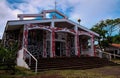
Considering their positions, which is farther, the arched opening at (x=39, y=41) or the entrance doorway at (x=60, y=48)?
the entrance doorway at (x=60, y=48)

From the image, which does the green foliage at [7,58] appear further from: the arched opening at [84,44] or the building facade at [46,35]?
the arched opening at [84,44]

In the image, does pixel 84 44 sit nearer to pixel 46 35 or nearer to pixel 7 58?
pixel 46 35

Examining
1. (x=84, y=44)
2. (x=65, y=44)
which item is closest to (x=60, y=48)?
(x=65, y=44)

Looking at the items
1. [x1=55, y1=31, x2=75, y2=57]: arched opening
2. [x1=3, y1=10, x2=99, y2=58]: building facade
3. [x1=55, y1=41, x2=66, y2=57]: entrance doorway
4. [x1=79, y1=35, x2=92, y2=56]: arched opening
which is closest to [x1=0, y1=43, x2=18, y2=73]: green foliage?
[x1=3, y1=10, x2=99, y2=58]: building facade

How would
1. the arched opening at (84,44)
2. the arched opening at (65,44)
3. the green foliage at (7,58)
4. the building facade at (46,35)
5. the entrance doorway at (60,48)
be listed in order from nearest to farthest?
the green foliage at (7,58)
the building facade at (46,35)
the arched opening at (65,44)
the entrance doorway at (60,48)
the arched opening at (84,44)

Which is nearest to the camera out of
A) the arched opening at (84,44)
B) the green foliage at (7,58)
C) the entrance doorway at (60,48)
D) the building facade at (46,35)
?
the green foliage at (7,58)

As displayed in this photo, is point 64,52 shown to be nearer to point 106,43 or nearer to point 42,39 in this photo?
point 42,39

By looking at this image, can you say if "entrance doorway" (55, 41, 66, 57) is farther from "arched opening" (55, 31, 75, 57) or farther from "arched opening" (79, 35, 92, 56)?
"arched opening" (79, 35, 92, 56)

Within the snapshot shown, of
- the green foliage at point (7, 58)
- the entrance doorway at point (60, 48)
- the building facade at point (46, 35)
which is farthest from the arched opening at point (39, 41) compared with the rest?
the green foliage at point (7, 58)

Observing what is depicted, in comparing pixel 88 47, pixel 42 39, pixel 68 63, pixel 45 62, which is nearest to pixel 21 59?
pixel 45 62

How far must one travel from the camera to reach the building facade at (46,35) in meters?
20.2

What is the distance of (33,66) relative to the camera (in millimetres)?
15680

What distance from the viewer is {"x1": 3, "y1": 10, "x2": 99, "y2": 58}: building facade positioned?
2016 centimetres

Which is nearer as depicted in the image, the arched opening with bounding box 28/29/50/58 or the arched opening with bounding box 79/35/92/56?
the arched opening with bounding box 28/29/50/58
